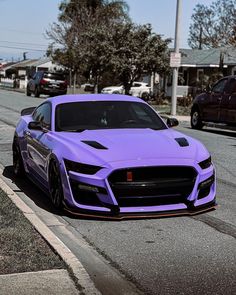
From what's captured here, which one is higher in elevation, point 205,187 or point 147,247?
point 205,187

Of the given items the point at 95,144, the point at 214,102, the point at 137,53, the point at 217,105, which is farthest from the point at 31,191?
the point at 137,53

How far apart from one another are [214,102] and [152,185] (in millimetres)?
12148

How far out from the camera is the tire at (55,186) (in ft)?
21.2

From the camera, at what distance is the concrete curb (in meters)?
4.35

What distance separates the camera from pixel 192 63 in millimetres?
45750

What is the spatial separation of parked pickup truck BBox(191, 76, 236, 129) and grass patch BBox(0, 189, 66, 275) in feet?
38.3

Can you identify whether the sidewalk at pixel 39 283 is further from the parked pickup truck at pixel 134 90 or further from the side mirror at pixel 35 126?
the parked pickup truck at pixel 134 90

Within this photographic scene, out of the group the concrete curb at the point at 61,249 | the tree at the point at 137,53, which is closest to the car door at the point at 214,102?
the concrete curb at the point at 61,249

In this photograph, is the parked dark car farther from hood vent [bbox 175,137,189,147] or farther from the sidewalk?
the sidewalk

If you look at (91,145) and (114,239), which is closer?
(114,239)

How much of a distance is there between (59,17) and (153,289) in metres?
54.7

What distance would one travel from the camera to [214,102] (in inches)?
696

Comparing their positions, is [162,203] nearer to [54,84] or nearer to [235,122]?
[235,122]

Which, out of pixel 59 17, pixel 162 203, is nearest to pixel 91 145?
pixel 162 203
